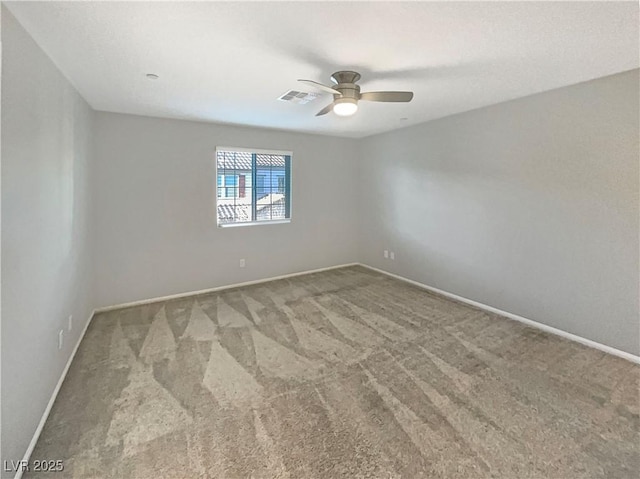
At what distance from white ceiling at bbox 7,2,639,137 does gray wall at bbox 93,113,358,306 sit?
2.44ft

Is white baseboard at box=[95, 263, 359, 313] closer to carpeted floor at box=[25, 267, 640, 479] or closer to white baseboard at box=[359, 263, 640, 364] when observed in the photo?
carpeted floor at box=[25, 267, 640, 479]

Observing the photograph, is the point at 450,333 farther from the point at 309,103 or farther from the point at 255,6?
the point at 255,6

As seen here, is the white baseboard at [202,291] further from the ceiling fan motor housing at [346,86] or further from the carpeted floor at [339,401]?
the ceiling fan motor housing at [346,86]

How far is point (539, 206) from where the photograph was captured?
311 centimetres

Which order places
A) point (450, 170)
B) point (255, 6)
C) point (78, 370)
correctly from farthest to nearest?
point (450, 170)
point (78, 370)
point (255, 6)

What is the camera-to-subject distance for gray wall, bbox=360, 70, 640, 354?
8.51 ft

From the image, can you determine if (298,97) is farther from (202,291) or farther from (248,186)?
(202,291)

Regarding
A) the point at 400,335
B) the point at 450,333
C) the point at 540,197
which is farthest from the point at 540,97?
the point at 400,335

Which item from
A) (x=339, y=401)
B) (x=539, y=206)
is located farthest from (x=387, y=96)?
(x=339, y=401)

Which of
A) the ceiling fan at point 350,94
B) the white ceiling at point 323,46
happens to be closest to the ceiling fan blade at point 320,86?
the ceiling fan at point 350,94

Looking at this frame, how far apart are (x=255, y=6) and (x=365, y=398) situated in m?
2.46

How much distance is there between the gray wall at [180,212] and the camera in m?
3.65

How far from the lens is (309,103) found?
324 cm

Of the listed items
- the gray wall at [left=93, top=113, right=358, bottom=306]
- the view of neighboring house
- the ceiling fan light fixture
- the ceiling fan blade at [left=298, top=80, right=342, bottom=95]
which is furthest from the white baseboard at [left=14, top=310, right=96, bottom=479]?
the ceiling fan light fixture
